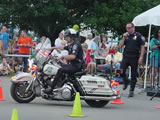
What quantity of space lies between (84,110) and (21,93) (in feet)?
5.45

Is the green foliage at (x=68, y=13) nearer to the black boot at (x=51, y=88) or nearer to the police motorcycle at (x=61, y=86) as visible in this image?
the police motorcycle at (x=61, y=86)

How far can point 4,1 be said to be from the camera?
3150 centimetres

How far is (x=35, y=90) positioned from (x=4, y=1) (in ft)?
61.6

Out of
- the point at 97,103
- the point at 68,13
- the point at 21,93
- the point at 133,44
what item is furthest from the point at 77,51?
the point at 68,13

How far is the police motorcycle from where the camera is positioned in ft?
43.5

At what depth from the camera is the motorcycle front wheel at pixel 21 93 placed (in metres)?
13.4

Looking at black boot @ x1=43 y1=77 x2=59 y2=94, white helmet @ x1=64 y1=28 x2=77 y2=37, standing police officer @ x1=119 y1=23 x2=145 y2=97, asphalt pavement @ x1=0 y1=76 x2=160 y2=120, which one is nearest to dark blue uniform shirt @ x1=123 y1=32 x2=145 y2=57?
standing police officer @ x1=119 y1=23 x2=145 y2=97

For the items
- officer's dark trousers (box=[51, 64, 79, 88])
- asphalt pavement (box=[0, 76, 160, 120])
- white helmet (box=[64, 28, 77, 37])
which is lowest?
asphalt pavement (box=[0, 76, 160, 120])

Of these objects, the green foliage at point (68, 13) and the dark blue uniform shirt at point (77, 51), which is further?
the green foliage at point (68, 13)

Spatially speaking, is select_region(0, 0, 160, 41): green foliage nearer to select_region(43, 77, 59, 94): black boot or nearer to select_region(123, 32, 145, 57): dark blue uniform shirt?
select_region(123, 32, 145, 57): dark blue uniform shirt

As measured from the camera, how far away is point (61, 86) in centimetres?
1338

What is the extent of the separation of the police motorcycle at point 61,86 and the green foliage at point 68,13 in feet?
46.8

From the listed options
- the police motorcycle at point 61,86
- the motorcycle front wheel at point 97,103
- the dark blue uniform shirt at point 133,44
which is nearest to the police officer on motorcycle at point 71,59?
the police motorcycle at point 61,86

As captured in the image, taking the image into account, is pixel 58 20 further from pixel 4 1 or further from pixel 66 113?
pixel 66 113
